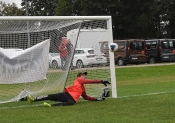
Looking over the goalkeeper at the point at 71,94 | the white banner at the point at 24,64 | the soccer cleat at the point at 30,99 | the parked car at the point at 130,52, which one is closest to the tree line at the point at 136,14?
the parked car at the point at 130,52

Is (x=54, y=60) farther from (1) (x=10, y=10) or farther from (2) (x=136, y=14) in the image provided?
(1) (x=10, y=10)

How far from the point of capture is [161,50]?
3775 centimetres

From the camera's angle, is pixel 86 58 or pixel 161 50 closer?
pixel 86 58

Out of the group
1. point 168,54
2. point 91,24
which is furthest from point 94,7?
point 91,24

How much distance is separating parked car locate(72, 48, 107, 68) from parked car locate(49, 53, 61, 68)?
0.66 meters

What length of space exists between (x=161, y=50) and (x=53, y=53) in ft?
83.5

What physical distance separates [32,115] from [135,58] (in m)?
26.8

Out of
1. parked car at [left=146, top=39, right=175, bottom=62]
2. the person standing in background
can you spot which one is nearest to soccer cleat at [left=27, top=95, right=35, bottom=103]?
the person standing in background

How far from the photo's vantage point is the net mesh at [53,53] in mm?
12805

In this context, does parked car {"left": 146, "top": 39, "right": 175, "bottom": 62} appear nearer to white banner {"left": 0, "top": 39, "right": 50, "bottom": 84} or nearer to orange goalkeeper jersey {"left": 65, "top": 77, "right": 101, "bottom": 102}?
white banner {"left": 0, "top": 39, "right": 50, "bottom": 84}

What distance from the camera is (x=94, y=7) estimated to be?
5628 centimetres

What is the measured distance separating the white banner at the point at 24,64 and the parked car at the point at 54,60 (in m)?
0.13

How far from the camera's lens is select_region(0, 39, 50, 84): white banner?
500 inches

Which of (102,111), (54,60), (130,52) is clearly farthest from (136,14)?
(102,111)
